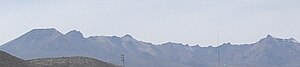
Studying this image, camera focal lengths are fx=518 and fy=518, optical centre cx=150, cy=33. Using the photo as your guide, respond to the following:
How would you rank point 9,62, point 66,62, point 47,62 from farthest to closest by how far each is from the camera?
1. point 66,62
2. point 47,62
3. point 9,62

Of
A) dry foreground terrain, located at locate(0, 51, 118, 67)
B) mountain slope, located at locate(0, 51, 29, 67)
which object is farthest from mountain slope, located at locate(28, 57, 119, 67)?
mountain slope, located at locate(0, 51, 29, 67)

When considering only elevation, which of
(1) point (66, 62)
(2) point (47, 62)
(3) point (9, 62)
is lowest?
(1) point (66, 62)

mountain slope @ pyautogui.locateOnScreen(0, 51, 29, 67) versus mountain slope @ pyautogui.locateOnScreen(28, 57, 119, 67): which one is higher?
mountain slope @ pyautogui.locateOnScreen(0, 51, 29, 67)

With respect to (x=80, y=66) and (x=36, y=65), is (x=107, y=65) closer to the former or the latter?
(x=80, y=66)

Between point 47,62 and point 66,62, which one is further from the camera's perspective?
point 66,62

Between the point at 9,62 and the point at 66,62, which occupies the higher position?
the point at 9,62

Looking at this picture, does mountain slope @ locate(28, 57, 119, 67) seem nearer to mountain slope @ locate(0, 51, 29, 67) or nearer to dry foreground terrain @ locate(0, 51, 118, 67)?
dry foreground terrain @ locate(0, 51, 118, 67)

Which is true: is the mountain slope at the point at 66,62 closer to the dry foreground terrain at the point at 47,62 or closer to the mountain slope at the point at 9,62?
the dry foreground terrain at the point at 47,62

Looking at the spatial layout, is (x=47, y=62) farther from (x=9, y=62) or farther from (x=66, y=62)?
(x=9, y=62)

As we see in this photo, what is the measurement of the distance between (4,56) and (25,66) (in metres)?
5.12

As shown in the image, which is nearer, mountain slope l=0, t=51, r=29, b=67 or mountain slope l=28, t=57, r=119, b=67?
mountain slope l=0, t=51, r=29, b=67

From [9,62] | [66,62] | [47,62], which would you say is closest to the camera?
[9,62]

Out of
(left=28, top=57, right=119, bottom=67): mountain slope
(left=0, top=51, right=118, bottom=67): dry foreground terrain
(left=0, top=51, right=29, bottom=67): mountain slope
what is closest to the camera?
(left=0, top=51, right=29, bottom=67): mountain slope

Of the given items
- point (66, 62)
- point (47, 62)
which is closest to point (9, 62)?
point (47, 62)
